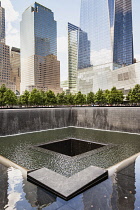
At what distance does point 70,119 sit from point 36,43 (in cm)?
11883

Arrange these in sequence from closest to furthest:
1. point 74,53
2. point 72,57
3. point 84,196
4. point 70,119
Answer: point 84,196
point 70,119
point 72,57
point 74,53

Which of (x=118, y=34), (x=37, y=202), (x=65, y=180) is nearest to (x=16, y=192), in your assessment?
(x=37, y=202)

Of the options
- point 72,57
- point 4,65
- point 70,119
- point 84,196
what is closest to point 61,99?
point 70,119

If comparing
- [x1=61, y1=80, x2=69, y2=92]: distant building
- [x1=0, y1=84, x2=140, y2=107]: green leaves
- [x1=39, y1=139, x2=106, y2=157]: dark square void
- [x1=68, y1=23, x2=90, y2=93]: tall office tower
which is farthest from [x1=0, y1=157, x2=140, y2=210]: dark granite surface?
[x1=61, y1=80, x2=69, y2=92]: distant building

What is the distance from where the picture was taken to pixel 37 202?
331 centimetres

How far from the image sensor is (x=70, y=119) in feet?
74.1

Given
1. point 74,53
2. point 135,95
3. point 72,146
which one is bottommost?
point 72,146

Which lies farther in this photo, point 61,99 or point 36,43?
point 36,43

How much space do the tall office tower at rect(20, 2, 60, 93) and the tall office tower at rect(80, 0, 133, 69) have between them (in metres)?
38.2

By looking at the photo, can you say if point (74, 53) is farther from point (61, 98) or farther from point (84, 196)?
point (84, 196)

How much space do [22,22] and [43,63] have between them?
40373 millimetres

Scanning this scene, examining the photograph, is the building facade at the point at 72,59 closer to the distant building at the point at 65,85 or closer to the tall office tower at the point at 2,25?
the distant building at the point at 65,85

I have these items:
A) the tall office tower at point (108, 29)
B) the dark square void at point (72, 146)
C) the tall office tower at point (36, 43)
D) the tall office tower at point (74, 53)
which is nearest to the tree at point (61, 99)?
the dark square void at point (72, 146)

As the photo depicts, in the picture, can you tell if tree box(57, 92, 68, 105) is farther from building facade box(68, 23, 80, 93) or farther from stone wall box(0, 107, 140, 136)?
building facade box(68, 23, 80, 93)
